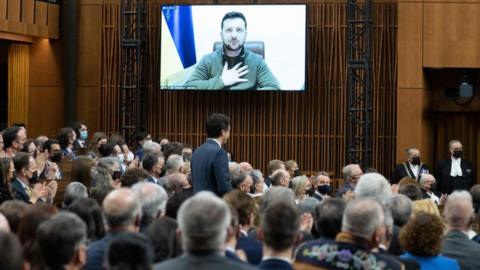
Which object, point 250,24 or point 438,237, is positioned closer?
point 438,237

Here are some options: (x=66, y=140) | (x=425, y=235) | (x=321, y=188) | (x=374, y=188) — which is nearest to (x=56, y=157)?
(x=66, y=140)

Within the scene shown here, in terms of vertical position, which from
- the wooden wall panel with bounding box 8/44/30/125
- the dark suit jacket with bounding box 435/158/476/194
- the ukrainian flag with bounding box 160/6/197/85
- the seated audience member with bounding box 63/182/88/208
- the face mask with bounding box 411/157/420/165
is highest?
the ukrainian flag with bounding box 160/6/197/85

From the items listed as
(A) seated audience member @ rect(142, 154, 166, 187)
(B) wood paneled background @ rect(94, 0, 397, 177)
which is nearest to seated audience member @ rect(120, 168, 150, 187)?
Answer: (A) seated audience member @ rect(142, 154, 166, 187)

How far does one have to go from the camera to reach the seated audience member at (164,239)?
4.72m

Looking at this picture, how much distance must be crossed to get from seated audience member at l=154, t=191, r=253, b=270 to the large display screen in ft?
42.2

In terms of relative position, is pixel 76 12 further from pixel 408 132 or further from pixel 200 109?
pixel 408 132

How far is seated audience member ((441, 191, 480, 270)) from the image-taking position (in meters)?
5.58

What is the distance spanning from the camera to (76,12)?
17.9 metres

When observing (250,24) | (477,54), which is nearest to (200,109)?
(250,24)

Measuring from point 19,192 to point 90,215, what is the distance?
2.43 meters

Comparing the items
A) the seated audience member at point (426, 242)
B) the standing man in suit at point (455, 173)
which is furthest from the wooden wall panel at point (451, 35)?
the seated audience member at point (426, 242)

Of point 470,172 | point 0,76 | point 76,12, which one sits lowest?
point 470,172

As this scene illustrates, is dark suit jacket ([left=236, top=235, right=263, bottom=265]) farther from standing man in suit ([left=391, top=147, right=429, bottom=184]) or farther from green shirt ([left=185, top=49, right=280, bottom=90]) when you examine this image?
green shirt ([left=185, top=49, right=280, bottom=90])

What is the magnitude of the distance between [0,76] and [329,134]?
693 cm
